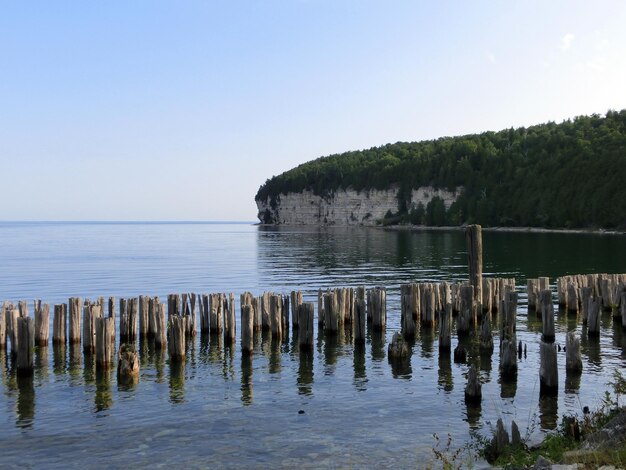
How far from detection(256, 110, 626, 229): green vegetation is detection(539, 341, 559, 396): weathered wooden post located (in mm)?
95946

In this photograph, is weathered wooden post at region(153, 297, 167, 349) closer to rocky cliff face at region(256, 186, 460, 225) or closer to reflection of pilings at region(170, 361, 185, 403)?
reflection of pilings at region(170, 361, 185, 403)

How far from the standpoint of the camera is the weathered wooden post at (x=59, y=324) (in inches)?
706

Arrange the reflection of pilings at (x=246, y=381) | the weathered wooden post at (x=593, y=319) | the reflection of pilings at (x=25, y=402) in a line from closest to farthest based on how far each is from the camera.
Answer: the reflection of pilings at (x=25, y=402), the reflection of pilings at (x=246, y=381), the weathered wooden post at (x=593, y=319)

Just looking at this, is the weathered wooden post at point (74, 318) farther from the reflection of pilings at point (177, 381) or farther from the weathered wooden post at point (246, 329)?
the weathered wooden post at point (246, 329)

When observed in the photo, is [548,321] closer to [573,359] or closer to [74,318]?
[573,359]

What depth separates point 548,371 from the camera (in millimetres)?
13602

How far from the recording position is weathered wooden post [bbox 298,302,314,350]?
17.3 meters

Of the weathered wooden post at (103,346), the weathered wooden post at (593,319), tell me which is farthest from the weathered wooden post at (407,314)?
the weathered wooden post at (103,346)

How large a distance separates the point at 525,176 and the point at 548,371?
130114 millimetres

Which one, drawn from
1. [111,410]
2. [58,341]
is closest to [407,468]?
[111,410]

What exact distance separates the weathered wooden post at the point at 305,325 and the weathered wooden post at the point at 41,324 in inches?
276

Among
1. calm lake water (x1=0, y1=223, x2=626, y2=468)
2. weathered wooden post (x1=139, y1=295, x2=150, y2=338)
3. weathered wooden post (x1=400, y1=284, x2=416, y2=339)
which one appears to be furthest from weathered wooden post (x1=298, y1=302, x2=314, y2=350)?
weathered wooden post (x1=139, y1=295, x2=150, y2=338)

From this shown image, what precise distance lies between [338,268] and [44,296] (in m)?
22.7

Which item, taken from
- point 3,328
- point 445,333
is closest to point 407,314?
point 445,333
